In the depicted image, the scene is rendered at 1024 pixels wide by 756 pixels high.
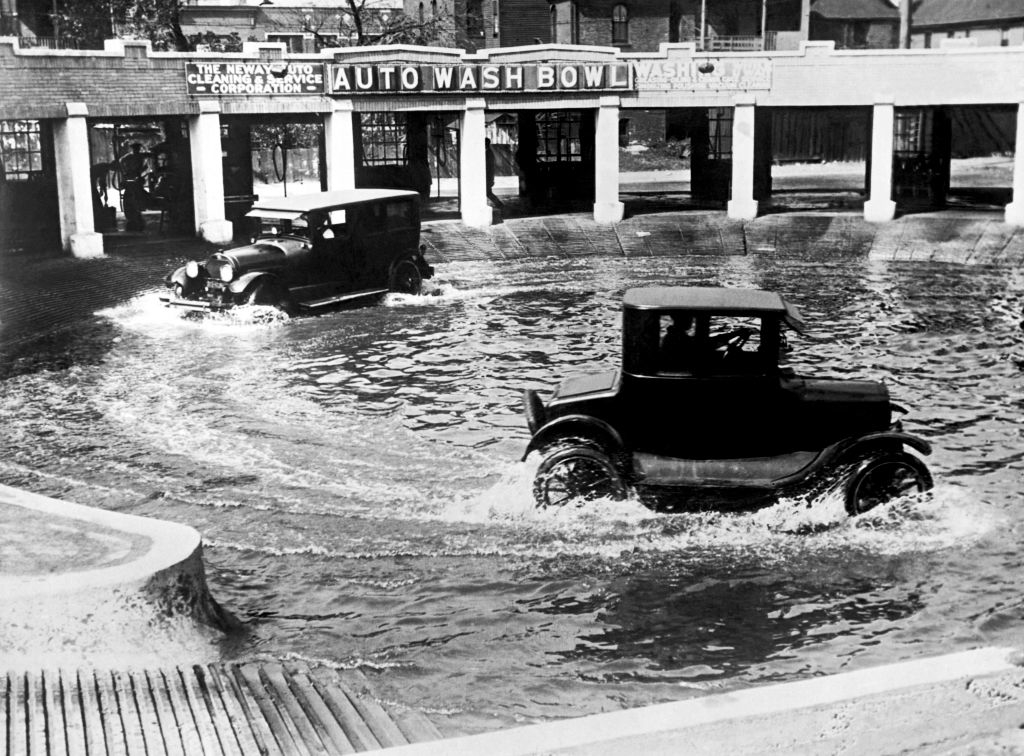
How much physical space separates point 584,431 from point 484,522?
1207 millimetres

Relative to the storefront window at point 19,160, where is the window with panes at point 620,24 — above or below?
above

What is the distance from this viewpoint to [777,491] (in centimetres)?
1038

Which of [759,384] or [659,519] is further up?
[759,384]

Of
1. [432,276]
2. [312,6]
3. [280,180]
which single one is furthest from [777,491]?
[312,6]

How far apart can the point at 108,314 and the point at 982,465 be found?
1617 centimetres

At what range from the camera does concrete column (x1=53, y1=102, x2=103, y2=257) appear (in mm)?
26422

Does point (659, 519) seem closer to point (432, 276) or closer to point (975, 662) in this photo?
point (975, 662)

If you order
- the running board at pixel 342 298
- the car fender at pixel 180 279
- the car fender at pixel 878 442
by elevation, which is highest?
the car fender at pixel 180 279

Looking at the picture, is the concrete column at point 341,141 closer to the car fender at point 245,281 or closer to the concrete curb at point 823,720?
the car fender at point 245,281

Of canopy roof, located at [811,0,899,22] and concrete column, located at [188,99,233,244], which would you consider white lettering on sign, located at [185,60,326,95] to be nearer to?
concrete column, located at [188,99,233,244]

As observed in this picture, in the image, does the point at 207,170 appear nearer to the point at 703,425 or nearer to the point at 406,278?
the point at 406,278

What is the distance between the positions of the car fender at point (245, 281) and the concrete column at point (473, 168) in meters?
11.4

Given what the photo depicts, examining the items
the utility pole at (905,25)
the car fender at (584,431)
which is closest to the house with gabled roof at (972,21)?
the utility pole at (905,25)

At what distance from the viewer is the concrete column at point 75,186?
86.7 feet
